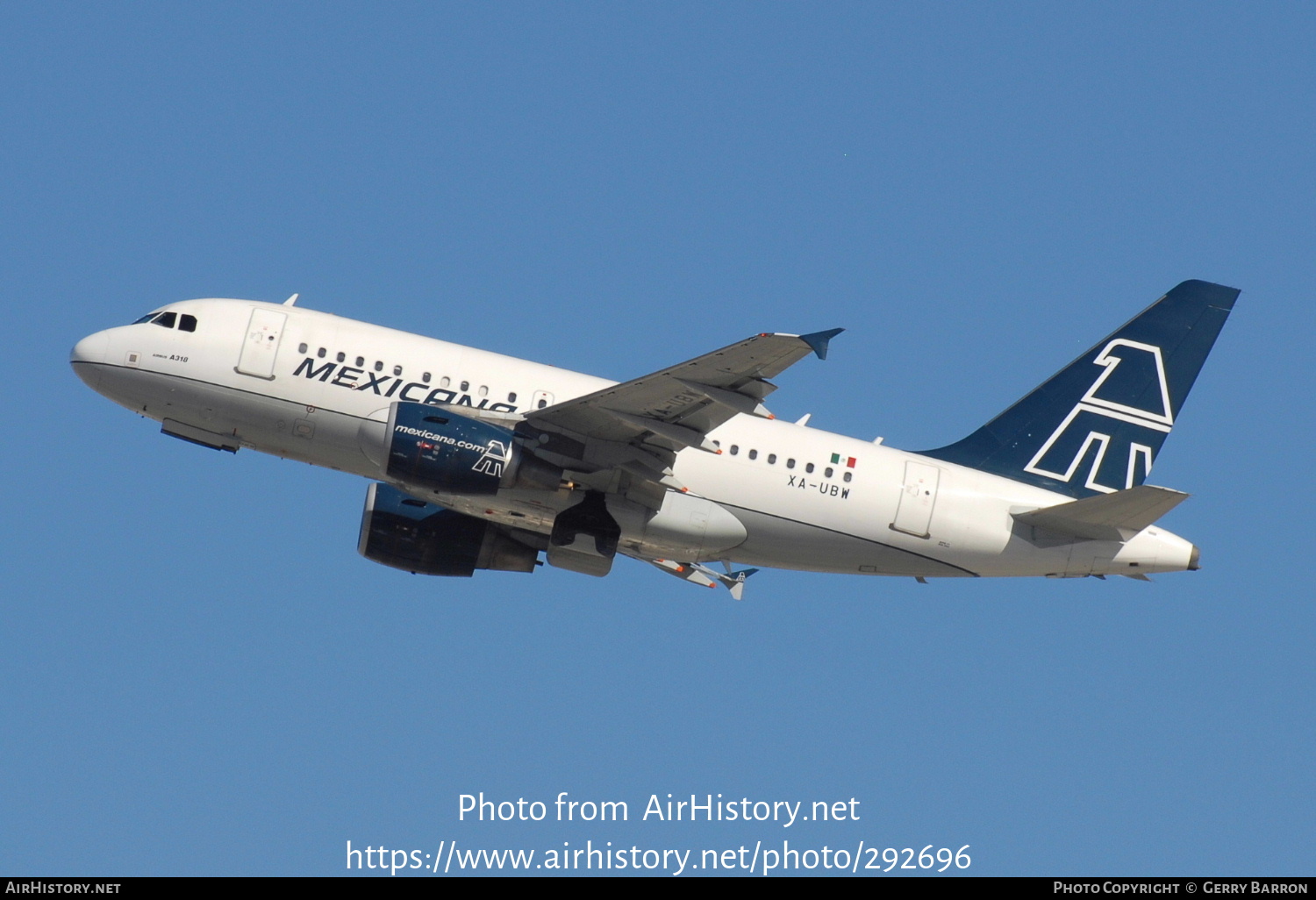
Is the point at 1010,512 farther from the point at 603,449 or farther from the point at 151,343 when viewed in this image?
the point at 151,343

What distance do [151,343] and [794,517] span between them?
1613 cm

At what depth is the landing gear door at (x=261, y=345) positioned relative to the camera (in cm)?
3625

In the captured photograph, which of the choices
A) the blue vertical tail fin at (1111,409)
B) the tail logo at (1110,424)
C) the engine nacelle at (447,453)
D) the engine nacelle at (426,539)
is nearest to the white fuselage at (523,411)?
the engine nacelle at (447,453)

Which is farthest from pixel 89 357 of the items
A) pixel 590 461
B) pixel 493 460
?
pixel 590 461

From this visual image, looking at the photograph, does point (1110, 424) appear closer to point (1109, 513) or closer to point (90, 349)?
point (1109, 513)

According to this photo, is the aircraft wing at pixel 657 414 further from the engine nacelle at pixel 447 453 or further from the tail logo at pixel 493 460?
the tail logo at pixel 493 460

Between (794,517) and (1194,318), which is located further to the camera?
(1194,318)

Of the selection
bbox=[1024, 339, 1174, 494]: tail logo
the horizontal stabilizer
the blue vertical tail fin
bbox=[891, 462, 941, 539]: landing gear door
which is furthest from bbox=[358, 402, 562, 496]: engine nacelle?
bbox=[1024, 339, 1174, 494]: tail logo

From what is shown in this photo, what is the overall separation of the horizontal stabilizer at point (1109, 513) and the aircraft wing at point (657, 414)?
7.34m

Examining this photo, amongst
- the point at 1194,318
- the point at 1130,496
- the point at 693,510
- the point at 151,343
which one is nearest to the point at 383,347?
the point at 151,343
